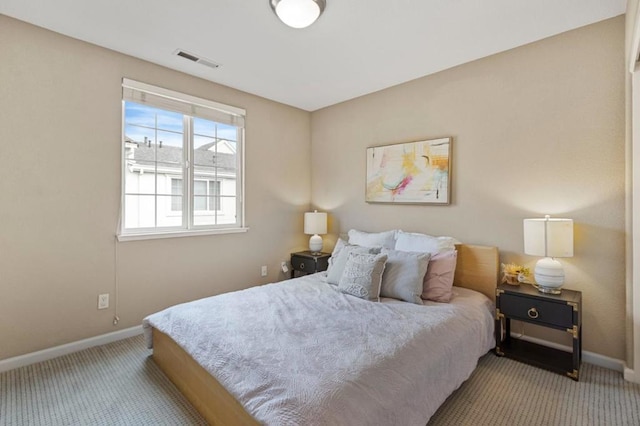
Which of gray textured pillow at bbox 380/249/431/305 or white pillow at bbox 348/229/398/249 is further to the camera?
white pillow at bbox 348/229/398/249

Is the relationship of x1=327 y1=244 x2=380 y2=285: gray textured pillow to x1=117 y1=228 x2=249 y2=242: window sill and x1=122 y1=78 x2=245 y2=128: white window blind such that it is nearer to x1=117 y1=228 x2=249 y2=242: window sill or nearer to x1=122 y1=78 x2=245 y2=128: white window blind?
x1=117 y1=228 x2=249 y2=242: window sill

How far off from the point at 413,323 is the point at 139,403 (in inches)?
69.3

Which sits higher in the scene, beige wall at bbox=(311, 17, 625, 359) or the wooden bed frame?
beige wall at bbox=(311, 17, 625, 359)

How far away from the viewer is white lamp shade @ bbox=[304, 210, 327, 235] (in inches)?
153

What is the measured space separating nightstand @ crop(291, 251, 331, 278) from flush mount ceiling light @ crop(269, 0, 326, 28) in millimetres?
2477

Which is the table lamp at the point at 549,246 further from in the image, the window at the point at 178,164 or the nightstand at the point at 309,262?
the window at the point at 178,164

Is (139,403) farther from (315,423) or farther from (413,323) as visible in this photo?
(413,323)

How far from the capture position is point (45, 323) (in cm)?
240

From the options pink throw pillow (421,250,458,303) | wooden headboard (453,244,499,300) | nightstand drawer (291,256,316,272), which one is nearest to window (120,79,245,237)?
nightstand drawer (291,256,316,272)

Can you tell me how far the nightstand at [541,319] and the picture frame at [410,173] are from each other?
1.06 meters

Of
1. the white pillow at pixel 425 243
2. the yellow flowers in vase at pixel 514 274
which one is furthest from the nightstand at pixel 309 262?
the yellow flowers in vase at pixel 514 274

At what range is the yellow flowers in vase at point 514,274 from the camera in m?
2.50

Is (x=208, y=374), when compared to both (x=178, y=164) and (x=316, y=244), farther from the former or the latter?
(x=316, y=244)

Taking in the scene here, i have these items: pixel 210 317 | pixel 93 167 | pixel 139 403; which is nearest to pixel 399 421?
pixel 210 317
